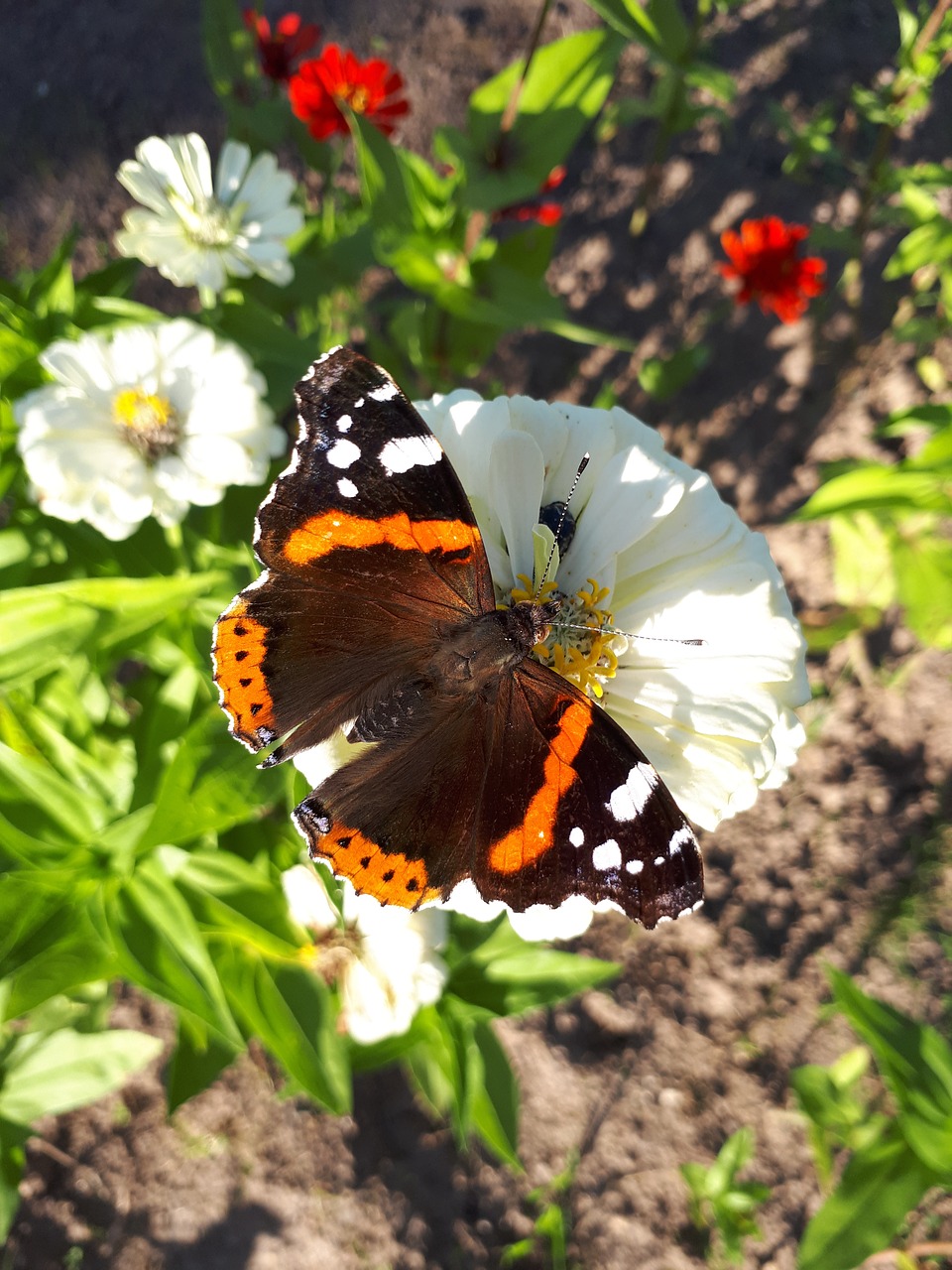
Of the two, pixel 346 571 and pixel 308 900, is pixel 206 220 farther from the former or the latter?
pixel 308 900

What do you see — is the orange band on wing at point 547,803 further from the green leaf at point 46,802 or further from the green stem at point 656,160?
the green stem at point 656,160

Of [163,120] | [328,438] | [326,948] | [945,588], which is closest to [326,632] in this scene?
[328,438]

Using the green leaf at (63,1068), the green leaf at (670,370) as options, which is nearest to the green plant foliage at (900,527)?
the green leaf at (670,370)

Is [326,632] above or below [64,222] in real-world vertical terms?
below

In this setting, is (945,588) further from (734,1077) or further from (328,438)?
(328,438)

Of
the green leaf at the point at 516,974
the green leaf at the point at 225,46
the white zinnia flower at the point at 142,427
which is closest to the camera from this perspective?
the white zinnia flower at the point at 142,427

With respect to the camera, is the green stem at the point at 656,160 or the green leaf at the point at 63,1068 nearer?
the green leaf at the point at 63,1068
